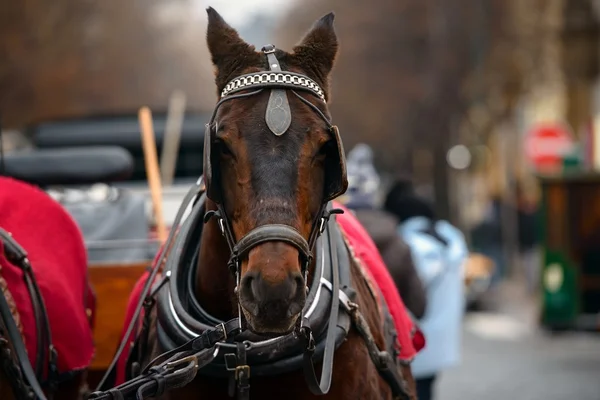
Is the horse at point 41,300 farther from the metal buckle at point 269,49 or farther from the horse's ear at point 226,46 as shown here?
the metal buckle at point 269,49

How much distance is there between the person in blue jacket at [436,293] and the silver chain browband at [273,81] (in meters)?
3.90

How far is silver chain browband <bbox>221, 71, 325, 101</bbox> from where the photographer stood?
12.3ft

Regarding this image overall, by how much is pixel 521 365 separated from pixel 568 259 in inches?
57.7

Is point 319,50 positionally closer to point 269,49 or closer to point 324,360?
point 269,49

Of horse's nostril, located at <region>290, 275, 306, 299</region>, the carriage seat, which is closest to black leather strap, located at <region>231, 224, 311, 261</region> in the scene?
horse's nostril, located at <region>290, 275, 306, 299</region>

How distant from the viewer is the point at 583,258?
14352mm

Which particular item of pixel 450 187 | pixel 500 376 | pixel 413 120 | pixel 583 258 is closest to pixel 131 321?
pixel 500 376

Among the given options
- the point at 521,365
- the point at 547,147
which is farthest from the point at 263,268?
Result: the point at 547,147

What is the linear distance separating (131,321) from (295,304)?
1.37 meters

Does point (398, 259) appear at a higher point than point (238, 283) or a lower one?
lower

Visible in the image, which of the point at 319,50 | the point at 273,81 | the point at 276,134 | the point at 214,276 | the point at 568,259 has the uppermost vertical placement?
the point at 319,50

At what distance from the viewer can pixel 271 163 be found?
3.57m

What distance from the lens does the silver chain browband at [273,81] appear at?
3.74m

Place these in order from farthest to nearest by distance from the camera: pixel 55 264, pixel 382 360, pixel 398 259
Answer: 1. pixel 398 259
2. pixel 55 264
3. pixel 382 360
